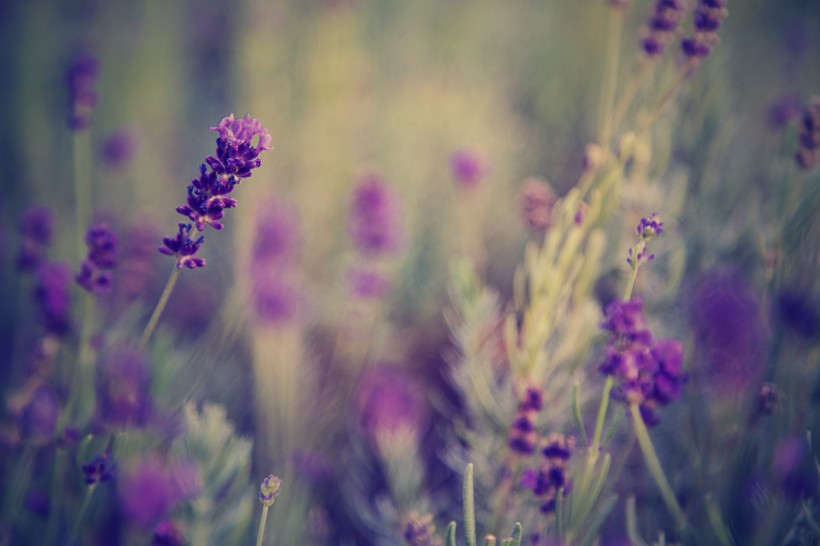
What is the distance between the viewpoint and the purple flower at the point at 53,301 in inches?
41.9

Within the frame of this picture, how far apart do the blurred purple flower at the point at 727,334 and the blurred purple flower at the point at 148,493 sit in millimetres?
948

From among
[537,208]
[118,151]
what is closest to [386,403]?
[537,208]

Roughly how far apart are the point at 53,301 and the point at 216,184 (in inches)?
21.8

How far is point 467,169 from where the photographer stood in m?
1.43

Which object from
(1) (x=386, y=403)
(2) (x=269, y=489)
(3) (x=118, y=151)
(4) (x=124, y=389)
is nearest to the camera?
(2) (x=269, y=489)

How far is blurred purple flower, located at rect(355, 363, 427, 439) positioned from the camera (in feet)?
4.21

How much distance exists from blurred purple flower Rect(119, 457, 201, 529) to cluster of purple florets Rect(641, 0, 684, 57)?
113cm

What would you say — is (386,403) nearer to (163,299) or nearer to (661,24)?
(163,299)

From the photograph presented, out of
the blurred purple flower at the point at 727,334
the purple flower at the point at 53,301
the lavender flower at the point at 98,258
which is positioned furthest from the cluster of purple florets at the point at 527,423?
the purple flower at the point at 53,301

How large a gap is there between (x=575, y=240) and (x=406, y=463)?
0.61 metres

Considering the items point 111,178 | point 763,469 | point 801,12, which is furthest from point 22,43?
point 801,12

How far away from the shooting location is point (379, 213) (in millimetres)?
1481

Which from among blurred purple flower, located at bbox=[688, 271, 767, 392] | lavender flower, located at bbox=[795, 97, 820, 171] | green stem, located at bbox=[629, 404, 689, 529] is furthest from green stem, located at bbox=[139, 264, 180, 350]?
lavender flower, located at bbox=[795, 97, 820, 171]

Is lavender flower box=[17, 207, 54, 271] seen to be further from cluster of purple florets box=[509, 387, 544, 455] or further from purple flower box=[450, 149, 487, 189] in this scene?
cluster of purple florets box=[509, 387, 544, 455]
